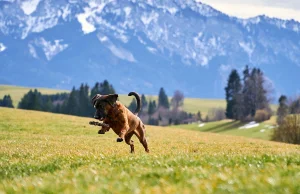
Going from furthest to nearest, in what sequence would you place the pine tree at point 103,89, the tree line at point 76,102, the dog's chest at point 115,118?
the pine tree at point 103,89 < the tree line at point 76,102 < the dog's chest at point 115,118

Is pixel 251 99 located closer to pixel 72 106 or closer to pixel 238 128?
pixel 238 128

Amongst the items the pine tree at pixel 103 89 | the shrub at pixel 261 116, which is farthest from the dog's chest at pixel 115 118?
the pine tree at pixel 103 89

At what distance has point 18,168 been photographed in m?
14.1

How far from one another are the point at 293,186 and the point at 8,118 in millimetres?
52353

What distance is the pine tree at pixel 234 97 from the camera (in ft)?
573

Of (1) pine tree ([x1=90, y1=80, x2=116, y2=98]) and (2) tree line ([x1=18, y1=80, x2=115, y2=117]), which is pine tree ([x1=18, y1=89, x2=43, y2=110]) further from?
(1) pine tree ([x1=90, y1=80, x2=116, y2=98])

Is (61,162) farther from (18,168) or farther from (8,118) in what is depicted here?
(8,118)

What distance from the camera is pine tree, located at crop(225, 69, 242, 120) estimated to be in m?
174

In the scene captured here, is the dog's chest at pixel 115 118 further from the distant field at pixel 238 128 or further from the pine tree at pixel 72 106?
the pine tree at pixel 72 106

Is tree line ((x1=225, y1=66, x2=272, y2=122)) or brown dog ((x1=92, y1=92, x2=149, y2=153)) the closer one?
brown dog ((x1=92, y1=92, x2=149, y2=153))

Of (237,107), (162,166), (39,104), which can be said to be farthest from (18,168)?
(237,107)

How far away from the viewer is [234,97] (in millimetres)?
177000

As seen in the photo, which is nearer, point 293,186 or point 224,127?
point 293,186

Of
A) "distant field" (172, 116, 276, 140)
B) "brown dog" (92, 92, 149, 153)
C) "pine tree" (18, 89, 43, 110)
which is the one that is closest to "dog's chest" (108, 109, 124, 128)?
"brown dog" (92, 92, 149, 153)
